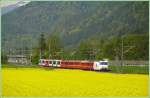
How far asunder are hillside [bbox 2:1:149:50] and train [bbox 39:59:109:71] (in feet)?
9.45

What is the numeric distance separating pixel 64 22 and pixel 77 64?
25.0 m

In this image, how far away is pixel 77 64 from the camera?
105 feet

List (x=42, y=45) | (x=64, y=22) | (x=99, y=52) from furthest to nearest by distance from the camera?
(x=64, y=22) < (x=99, y=52) < (x=42, y=45)

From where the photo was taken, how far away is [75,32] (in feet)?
208

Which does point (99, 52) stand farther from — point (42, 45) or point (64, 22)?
point (64, 22)

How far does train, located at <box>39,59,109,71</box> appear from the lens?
30.7 meters

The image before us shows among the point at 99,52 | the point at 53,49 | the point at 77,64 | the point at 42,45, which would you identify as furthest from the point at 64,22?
→ the point at 77,64

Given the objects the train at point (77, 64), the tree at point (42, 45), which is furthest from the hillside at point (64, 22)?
the train at point (77, 64)

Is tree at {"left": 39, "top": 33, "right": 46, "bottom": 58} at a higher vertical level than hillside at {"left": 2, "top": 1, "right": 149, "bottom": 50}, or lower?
lower

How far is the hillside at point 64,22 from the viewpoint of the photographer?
37.4 meters

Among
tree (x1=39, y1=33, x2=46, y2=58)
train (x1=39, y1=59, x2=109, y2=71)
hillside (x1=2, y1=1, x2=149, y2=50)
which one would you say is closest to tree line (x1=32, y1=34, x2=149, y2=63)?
tree (x1=39, y1=33, x2=46, y2=58)

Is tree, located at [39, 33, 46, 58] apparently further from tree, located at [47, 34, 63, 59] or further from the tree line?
tree, located at [47, 34, 63, 59]

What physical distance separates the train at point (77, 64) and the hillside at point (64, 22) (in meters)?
2.88

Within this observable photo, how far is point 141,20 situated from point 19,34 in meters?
20.0
